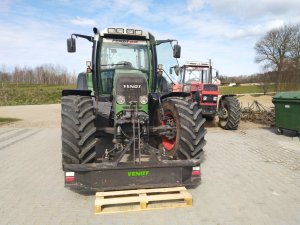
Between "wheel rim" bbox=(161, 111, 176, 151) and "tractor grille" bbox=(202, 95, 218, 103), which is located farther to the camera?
"tractor grille" bbox=(202, 95, 218, 103)

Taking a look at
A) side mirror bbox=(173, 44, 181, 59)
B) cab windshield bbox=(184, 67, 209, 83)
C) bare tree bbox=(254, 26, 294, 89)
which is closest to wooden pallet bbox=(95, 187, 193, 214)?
side mirror bbox=(173, 44, 181, 59)

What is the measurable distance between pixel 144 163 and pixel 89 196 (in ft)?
3.19

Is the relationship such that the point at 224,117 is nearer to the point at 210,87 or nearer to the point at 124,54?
the point at 210,87

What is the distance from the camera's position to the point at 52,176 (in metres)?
5.14

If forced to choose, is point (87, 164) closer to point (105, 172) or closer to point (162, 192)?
point (105, 172)

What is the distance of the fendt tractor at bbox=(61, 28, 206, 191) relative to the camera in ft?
13.1

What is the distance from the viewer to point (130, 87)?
15.7 ft

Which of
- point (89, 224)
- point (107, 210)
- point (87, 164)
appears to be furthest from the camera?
point (87, 164)

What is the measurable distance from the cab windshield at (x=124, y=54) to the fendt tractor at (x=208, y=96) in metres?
3.82

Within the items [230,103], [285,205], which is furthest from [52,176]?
[230,103]

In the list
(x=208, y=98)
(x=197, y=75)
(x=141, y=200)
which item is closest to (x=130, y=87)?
(x=141, y=200)

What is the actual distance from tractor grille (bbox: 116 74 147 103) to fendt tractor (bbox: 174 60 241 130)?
4.72m

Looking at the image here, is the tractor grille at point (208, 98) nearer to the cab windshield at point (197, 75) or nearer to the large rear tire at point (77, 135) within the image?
the cab windshield at point (197, 75)

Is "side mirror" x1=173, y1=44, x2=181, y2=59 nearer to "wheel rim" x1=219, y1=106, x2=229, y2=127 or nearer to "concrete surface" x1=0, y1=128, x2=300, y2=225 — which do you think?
"concrete surface" x1=0, y1=128, x2=300, y2=225
